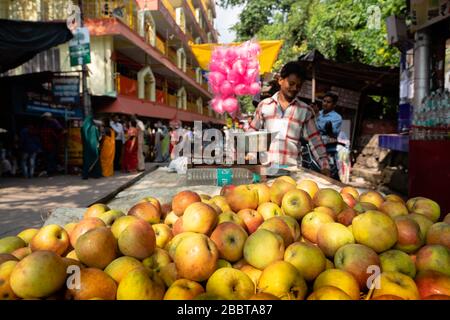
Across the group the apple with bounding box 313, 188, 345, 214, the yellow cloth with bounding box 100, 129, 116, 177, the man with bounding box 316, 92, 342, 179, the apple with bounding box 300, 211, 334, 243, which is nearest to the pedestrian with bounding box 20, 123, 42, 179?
the yellow cloth with bounding box 100, 129, 116, 177

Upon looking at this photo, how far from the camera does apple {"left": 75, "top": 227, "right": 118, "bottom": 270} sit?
5.40 feet

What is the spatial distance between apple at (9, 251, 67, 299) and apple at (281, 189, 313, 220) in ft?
4.07

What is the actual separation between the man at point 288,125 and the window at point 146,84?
19.1m

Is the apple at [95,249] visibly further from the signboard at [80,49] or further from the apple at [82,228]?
the signboard at [80,49]

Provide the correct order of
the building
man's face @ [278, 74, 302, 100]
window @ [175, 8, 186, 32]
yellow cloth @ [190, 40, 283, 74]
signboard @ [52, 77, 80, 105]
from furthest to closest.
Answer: window @ [175, 8, 186, 32] < the building < signboard @ [52, 77, 80, 105] < yellow cloth @ [190, 40, 283, 74] < man's face @ [278, 74, 302, 100]

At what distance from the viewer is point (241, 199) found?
233 centimetres

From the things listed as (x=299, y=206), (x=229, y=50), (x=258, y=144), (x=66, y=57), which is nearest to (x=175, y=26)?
(x=66, y=57)

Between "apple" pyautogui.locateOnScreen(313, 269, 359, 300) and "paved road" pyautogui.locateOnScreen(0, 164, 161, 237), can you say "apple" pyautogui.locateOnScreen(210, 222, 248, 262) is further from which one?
"paved road" pyautogui.locateOnScreen(0, 164, 161, 237)

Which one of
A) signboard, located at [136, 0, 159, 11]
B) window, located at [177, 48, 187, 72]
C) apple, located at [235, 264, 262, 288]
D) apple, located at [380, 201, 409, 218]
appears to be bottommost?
apple, located at [235, 264, 262, 288]

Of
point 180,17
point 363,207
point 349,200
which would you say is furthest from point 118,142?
point 180,17

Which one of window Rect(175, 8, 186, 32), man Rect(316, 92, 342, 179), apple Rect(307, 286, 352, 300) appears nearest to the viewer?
apple Rect(307, 286, 352, 300)

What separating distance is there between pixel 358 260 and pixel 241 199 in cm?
88
